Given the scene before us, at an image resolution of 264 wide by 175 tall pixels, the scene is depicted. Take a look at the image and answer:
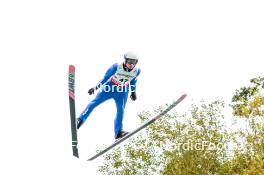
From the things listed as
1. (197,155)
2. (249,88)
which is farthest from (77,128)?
(249,88)

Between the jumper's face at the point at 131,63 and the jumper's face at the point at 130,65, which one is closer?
the jumper's face at the point at 131,63

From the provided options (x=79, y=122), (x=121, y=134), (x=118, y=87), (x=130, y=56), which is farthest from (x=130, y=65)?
(x=79, y=122)

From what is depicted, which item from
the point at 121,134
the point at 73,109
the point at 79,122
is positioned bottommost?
the point at 121,134

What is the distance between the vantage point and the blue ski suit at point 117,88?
17.3 m

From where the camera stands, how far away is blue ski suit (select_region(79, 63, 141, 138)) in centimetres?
1728

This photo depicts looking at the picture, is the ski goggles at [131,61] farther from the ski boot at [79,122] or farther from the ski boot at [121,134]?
the ski boot at [79,122]

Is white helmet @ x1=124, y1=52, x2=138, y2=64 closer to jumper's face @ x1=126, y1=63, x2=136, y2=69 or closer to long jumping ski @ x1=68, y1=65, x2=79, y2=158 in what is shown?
jumper's face @ x1=126, y1=63, x2=136, y2=69

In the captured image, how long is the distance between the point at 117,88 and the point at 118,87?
5 centimetres

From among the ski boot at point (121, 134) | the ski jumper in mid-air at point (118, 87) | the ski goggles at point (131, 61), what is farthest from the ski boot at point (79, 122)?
the ski goggles at point (131, 61)

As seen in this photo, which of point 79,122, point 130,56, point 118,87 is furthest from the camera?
point 79,122

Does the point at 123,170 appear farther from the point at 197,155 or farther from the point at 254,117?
the point at 254,117

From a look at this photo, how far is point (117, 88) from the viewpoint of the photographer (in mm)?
17703

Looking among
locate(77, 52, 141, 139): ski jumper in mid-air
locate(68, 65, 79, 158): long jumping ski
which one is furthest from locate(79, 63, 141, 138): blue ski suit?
locate(68, 65, 79, 158): long jumping ski

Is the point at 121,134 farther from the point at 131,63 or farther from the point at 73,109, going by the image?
the point at 131,63
